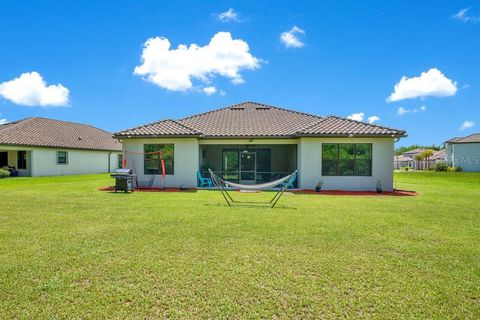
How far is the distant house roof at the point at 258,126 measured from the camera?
46.3 feet

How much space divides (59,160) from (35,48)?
10442mm

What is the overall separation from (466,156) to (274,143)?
1634 inches

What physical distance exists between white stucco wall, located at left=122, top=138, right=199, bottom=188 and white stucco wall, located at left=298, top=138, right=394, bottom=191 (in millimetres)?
5745

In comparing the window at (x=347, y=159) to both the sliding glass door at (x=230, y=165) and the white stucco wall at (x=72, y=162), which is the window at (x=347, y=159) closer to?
the sliding glass door at (x=230, y=165)

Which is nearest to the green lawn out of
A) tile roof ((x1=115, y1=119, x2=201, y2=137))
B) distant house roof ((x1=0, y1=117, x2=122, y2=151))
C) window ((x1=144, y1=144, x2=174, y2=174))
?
tile roof ((x1=115, y1=119, x2=201, y2=137))

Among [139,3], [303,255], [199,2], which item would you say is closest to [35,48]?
[139,3]

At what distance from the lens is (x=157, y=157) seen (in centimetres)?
1521

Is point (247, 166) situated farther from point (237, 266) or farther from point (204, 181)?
point (237, 266)

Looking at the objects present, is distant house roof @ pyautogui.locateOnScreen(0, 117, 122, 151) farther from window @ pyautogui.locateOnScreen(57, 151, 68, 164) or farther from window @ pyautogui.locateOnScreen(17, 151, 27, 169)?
window @ pyautogui.locateOnScreen(17, 151, 27, 169)

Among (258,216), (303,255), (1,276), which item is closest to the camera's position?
(1,276)

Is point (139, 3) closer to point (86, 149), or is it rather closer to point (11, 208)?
point (11, 208)

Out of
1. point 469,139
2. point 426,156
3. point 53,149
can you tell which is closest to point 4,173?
point 53,149

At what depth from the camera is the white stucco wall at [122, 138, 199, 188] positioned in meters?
14.8

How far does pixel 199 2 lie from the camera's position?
502 inches
